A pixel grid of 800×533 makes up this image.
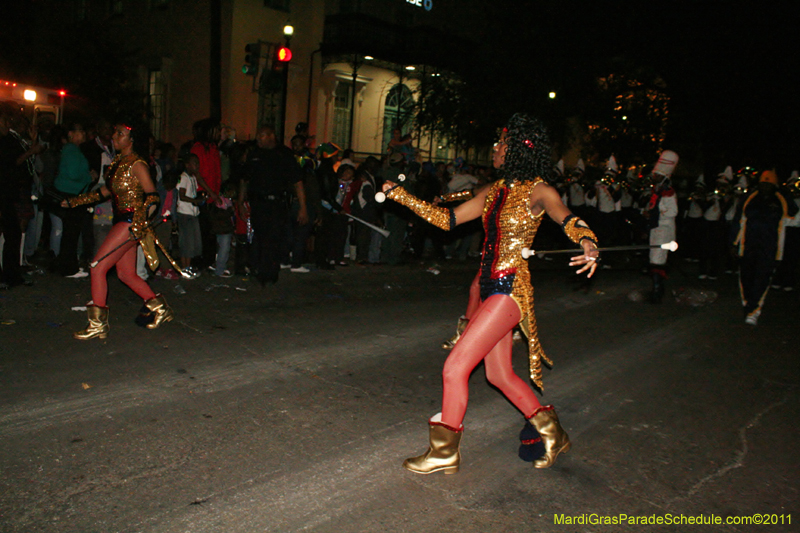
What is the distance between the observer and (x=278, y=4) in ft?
75.3

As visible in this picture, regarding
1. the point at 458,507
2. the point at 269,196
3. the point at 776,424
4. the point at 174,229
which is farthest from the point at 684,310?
the point at 174,229

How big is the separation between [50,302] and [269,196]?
2940 mm

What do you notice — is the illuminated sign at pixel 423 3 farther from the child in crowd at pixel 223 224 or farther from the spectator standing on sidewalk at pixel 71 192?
the spectator standing on sidewalk at pixel 71 192

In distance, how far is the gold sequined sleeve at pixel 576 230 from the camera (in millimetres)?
3589

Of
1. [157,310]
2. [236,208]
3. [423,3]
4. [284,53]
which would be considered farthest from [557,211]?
[423,3]

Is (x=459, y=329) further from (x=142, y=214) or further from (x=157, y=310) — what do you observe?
(x=142, y=214)

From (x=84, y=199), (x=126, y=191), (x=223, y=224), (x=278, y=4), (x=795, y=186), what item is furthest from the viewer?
(x=278, y=4)

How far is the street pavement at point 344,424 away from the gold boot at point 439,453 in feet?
0.21

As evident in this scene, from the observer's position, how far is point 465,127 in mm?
25766

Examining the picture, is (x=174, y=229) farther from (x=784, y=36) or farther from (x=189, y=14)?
(x=784, y=36)

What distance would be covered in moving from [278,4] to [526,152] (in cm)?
2169

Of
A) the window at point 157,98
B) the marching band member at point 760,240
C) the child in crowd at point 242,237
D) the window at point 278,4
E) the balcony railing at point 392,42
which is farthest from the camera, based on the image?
the balcony railing at point 392,42

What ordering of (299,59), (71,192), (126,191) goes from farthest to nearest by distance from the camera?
(299,59) < (71,192) < (126,191)

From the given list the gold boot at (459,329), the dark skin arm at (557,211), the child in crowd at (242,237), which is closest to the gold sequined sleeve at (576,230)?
the dark skin arm at (557,211)
